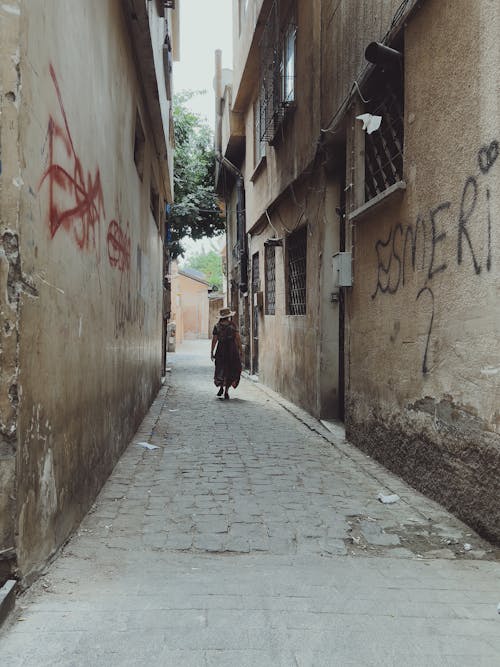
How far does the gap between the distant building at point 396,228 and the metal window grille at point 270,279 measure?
1008 mm

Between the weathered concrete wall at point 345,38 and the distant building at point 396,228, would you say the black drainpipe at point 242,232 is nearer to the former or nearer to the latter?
the distant building at point 396,228

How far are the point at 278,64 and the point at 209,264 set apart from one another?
288 feet

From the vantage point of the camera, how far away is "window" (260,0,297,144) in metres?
9.91

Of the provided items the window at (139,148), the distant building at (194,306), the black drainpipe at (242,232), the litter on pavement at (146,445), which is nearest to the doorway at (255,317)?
the black drainpipe at (242,232)

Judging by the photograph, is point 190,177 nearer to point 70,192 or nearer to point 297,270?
point 297,270

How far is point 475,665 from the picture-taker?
227 centimetres

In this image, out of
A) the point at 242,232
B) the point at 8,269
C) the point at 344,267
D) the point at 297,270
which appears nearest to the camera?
the point at 8,269

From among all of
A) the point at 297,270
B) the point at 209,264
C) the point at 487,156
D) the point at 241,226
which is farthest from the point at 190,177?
the point at 209,264

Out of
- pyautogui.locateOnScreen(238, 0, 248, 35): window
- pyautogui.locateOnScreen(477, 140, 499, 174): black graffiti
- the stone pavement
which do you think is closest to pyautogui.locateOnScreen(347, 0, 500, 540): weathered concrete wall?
pyautogui.locateOnScreen(477, 140, 499, 174): black graffiti

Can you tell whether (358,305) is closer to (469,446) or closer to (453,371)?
(453,371)

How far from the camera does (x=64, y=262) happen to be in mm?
3373

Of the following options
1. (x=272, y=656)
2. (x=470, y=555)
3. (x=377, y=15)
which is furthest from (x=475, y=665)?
(x=377, y=15)

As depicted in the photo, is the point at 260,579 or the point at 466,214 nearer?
the point at 260,579

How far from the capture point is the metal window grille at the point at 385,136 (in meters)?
5.62
